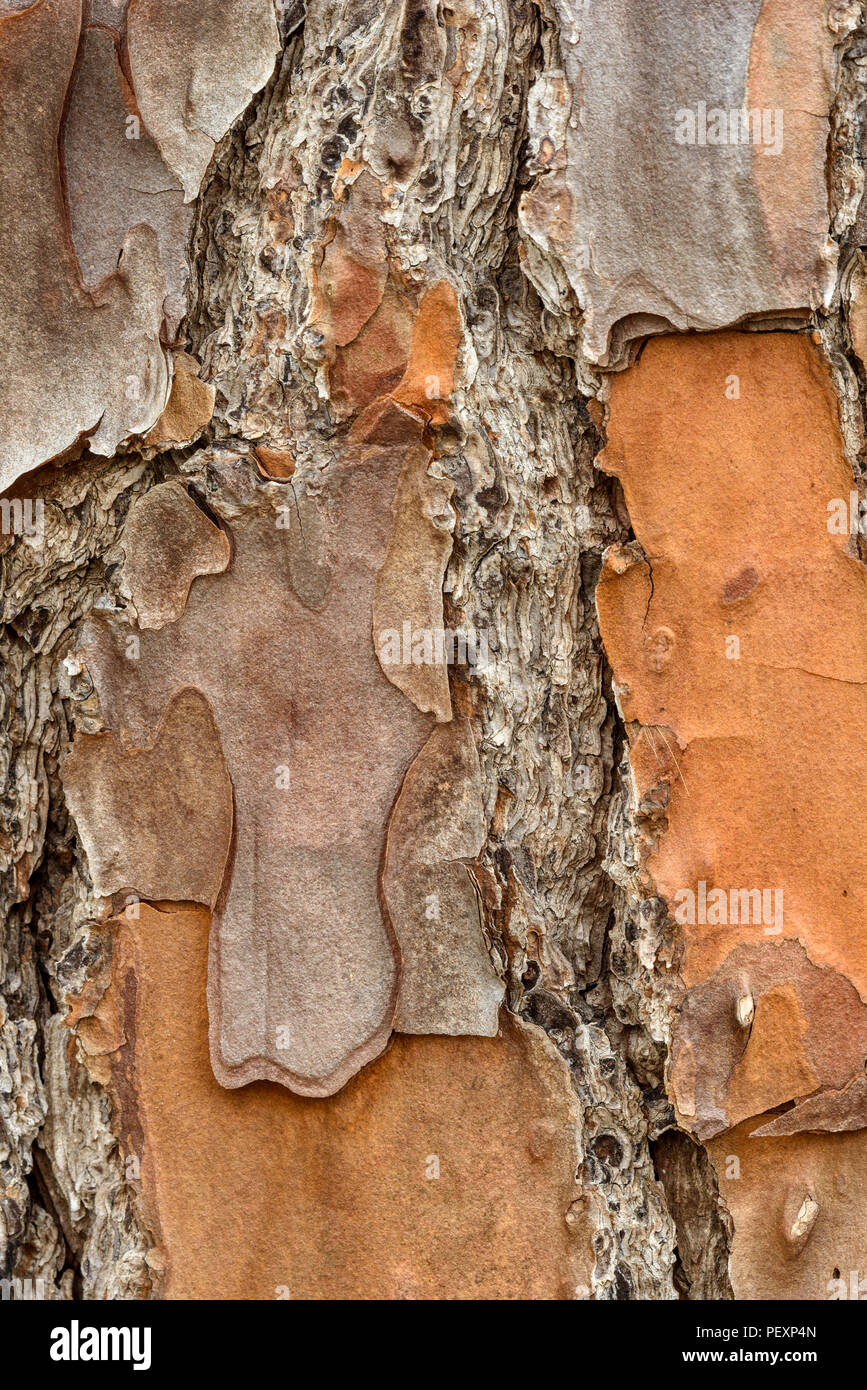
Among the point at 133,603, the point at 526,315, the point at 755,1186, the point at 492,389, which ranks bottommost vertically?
the point at 755,1186

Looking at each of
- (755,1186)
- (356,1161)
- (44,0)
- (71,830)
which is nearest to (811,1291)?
(755,1186)

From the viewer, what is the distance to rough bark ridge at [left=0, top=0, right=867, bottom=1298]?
1390 millimetres

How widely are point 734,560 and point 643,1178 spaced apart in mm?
874

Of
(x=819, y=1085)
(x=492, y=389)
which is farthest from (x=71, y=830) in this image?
(x=819, y=1085)

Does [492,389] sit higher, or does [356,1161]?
[492,389]

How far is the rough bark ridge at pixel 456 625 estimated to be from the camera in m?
1.39

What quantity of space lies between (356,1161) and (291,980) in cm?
27

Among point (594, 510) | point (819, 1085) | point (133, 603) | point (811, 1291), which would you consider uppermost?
point (594, 510)

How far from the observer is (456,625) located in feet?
4.66

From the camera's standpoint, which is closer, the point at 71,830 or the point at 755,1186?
the point at 755,1186

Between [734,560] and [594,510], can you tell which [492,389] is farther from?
[734,560]

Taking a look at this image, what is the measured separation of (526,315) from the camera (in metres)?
1.47

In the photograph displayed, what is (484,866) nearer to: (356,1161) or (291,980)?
(291,980)

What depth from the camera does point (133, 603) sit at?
1.44 metres
